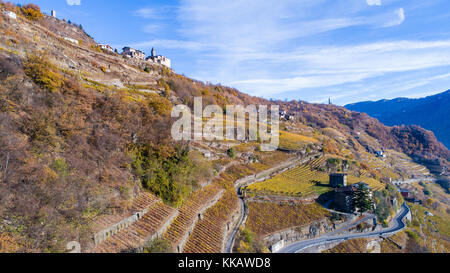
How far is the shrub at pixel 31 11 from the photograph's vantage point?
172 ft

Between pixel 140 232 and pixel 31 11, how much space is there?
68.0m

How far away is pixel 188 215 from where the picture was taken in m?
15.6

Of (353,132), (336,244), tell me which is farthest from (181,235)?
(353,132)

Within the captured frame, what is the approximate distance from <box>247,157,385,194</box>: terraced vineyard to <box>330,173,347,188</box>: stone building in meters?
1.37

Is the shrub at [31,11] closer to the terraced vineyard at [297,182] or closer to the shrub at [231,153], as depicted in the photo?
the shrub at [231,153]

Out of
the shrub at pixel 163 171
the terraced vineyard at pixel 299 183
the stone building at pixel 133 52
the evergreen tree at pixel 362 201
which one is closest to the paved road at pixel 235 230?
the terraced vineyard at pixel 299 183

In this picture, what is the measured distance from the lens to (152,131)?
1745 centimetres

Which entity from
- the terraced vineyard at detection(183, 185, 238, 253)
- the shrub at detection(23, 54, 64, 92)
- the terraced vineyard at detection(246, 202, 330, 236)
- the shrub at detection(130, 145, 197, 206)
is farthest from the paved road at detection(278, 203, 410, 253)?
the shrub at detection(23, 54, 64, 92)

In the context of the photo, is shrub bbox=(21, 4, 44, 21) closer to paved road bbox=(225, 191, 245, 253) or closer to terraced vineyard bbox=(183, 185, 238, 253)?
paved road bbox=(225, 191, 245, 253)

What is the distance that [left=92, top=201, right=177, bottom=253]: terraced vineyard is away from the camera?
944 centimetres

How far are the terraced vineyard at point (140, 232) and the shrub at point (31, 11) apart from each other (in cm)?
6343

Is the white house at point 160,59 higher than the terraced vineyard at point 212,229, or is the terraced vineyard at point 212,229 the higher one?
the white house at point 160,59

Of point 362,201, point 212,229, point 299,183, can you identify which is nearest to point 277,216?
point 212,229

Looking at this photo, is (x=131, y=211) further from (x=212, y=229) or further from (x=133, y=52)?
(x=133, y=52)
